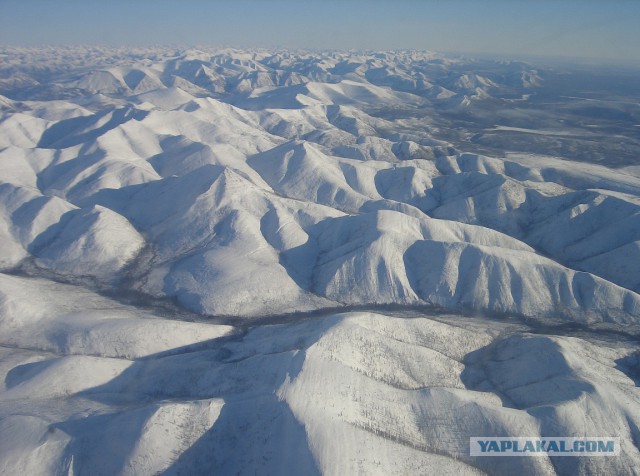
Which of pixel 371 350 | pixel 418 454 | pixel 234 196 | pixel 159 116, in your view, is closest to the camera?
pixel 418 454

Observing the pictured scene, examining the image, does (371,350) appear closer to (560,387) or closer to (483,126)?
(560,387)

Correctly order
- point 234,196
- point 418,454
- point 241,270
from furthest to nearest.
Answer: point 234,196, point 241,270, point 418,454

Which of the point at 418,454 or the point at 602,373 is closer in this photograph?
the point at 418,454

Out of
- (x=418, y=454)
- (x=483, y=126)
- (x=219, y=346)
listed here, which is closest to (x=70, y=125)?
(x=219, y=346)

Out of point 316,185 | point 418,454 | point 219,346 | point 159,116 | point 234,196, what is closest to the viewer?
point 418,454

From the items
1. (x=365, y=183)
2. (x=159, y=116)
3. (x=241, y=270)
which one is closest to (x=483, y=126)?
(x=365, y=183)

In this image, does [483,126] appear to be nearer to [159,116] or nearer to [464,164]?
[464,164]

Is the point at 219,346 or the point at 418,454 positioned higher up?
the point at 418,454
